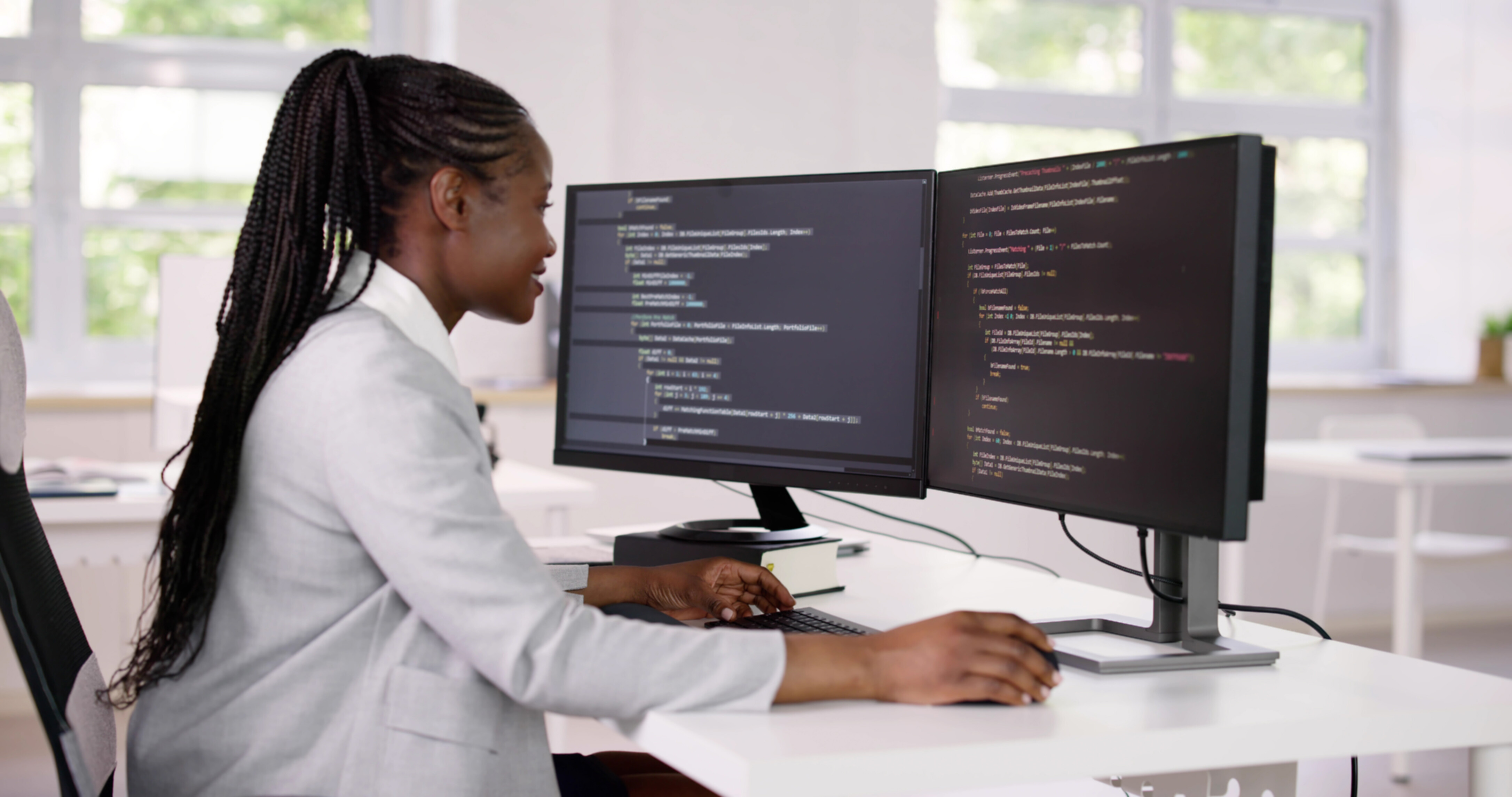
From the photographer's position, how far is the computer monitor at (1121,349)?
1.03 metres

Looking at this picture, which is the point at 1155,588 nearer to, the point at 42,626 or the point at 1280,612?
the point at 1280,612

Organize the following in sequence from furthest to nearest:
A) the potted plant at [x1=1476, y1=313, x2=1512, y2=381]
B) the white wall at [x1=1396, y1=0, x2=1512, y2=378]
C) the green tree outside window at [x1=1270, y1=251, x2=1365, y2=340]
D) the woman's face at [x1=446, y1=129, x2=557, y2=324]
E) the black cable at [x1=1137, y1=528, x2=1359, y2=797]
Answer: the green tree outside window at [x1=1270, y1=251, x2=1365, y2=340] → the white wall at [x1=1396, y1=0, x2=1512, y2=378] → the potted plant at [x1=1476, y1=313, x2=1512, y2=381] → the black cable at [x1=1137, y1=528, x2=1359, y2=797] → the woman's face at [x1=446, y1=129, x2=557, y2=324]

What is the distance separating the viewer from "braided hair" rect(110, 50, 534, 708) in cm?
100

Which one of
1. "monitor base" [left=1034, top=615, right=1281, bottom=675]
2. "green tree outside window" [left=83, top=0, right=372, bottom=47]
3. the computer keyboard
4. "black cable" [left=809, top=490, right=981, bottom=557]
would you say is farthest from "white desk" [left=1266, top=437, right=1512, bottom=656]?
"green tree outside window" [left=83, top=0, right=372, bottom=47]

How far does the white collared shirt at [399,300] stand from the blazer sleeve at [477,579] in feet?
0.21

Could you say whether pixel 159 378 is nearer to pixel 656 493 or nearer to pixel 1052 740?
pixel 656 493

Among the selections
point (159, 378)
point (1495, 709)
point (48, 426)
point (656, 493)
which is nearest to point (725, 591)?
point (1495, 709)

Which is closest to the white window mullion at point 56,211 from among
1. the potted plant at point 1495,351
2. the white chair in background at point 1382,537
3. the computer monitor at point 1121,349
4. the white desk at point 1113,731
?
the computer monitor at point 1121,349

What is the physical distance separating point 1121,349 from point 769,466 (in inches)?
19.5

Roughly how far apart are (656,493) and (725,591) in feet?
7.90

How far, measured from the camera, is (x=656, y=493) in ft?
12.3

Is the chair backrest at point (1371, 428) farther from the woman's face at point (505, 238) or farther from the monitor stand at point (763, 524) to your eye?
the woman's face at point (505, 238)

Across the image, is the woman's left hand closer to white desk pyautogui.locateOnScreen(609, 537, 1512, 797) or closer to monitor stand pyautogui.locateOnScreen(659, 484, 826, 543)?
monitor stand pyautogui.locateOnScreen(659, 484, 826, 543)

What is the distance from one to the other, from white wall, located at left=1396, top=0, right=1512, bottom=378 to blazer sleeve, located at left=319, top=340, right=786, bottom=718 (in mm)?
4532
